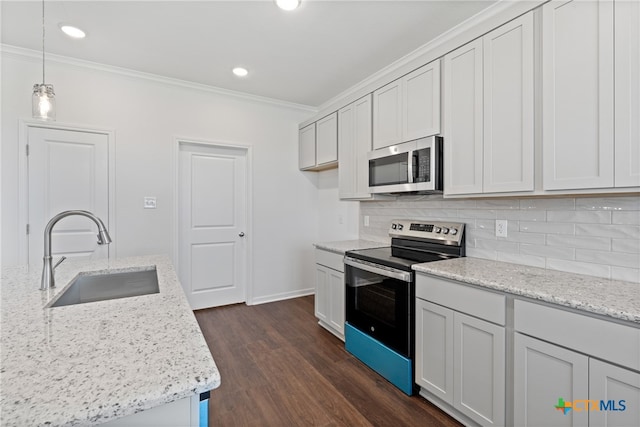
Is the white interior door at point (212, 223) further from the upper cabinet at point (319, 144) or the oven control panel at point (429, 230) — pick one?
the oven control panel at point (429, 230)

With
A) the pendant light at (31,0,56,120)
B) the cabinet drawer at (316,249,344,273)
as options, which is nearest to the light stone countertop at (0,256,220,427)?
the pendant light at (31,0,56,120)

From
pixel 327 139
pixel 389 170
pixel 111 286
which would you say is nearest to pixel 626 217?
pixel 389 170

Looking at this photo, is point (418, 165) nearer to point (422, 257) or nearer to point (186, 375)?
point (422, 257)

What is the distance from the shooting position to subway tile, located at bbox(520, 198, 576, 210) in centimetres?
175

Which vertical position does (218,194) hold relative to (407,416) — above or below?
above

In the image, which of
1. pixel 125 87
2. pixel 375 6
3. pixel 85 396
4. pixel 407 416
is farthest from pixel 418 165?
pixel 125 87

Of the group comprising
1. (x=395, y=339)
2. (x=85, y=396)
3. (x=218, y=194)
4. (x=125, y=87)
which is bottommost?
(x=395, y=339)

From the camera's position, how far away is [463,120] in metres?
1.98

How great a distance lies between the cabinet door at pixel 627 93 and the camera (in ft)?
4.24

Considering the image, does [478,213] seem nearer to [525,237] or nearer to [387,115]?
[525,237]

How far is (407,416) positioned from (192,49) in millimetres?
3299

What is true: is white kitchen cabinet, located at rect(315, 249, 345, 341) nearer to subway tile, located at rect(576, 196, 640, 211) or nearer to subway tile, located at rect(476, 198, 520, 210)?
subway tile, located at rect(476, 198, 520, 210)

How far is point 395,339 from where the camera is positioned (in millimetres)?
2094

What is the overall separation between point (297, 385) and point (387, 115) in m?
2.26
